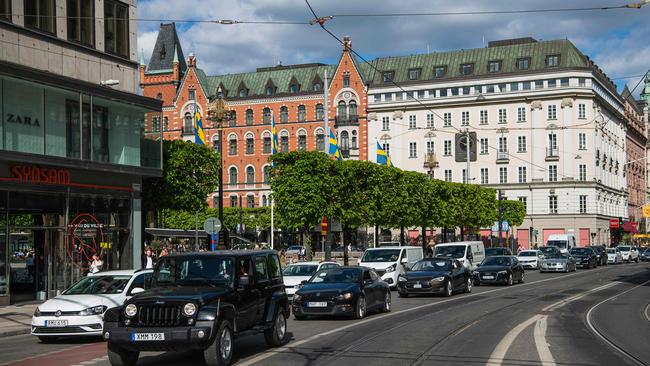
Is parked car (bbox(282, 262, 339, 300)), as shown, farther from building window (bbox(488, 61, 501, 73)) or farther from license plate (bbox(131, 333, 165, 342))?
building window (bbox(488, 61, 501, 73))

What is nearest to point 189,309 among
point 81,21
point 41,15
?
point 41,15

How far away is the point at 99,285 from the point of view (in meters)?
18.7

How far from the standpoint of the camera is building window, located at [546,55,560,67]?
95.2 metres

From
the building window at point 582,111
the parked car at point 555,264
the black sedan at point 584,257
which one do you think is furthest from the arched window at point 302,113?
the parked car at point 555,264

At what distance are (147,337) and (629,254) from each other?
76.8 metres

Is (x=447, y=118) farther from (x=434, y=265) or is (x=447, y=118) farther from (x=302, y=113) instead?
(x=434, y=265)

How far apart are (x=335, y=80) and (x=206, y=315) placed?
84.5m

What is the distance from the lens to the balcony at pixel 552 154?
308ft

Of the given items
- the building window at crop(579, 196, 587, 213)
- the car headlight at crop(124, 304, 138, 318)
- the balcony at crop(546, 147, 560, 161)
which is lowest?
the car headlight at crop(124, 304, 138, 318)

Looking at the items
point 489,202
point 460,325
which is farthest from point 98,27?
point 489,202

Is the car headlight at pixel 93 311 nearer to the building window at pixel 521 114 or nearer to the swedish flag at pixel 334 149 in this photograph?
the swedish flag at pixel 334 149

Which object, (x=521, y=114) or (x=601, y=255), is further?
(x=521, y=114)

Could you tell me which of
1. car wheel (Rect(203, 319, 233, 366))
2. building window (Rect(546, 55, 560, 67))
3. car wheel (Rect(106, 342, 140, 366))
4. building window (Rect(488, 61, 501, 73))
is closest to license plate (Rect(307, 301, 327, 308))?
car wheel (Rect(203, 319, 233, 366))

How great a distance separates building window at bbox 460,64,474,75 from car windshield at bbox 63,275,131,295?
8467 cm
